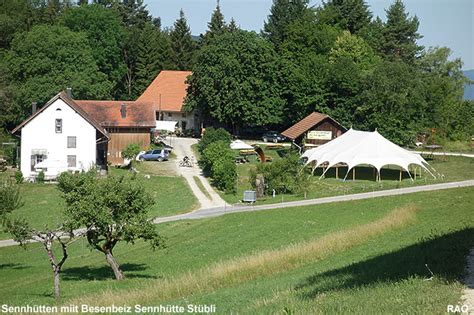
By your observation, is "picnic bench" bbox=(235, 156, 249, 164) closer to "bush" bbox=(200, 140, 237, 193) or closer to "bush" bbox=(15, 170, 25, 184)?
"bush" bbox=(200, 140, 237, 193)

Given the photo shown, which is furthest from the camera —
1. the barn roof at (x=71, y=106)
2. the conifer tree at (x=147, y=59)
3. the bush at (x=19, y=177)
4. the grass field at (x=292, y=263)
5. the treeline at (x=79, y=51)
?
the conifer tree at (x=147, y=59)

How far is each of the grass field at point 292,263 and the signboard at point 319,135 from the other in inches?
909

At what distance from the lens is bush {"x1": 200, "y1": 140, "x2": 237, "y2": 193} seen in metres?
45.9

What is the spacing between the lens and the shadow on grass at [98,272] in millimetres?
23562

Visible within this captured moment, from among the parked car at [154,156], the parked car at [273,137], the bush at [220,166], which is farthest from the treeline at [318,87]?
the bush at [220,166]

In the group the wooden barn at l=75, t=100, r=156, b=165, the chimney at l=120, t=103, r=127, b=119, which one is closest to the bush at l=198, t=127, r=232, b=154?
the wooden barn at l=75, t=100, r=156, b=165

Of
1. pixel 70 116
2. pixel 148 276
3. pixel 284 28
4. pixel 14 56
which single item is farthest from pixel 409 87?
pixel 148 276

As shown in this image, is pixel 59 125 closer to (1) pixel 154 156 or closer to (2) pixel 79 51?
(1) pixel 154 156

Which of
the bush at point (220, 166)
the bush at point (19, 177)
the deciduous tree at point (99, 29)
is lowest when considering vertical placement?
the bush at point (19, 177)

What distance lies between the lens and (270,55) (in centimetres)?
6756

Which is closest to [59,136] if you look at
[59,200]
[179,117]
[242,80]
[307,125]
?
[59,200]

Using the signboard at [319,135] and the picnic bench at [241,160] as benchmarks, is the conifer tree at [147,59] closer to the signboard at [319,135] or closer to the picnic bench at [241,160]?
the signboard at [319,135]

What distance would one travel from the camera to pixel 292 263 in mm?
20703

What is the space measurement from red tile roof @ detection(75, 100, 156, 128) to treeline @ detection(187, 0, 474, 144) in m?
9.28
